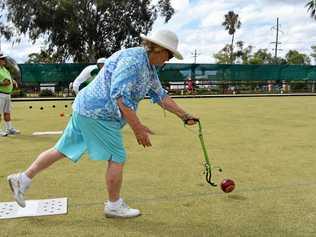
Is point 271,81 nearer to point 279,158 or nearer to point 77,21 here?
point 77,21

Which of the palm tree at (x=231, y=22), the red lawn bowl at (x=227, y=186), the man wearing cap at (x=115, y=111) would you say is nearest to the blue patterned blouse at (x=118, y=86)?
the man wearing cap at (x=115, y=111)

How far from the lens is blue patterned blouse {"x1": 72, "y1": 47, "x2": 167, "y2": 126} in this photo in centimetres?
398

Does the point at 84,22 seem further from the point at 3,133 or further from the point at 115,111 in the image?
the point at 115,111

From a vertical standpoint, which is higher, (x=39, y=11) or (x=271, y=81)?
(x=39, y=11)

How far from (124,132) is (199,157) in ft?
10.7

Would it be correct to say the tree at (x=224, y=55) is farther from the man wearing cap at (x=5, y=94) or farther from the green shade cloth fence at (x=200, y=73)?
the man wearing cap at (x=5, y=94)

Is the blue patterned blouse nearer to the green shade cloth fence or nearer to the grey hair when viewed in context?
the grey hair

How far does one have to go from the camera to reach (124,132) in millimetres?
10633

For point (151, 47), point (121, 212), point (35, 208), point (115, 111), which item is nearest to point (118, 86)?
point (115, 111)

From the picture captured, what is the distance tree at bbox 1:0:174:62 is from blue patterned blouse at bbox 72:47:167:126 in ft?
131

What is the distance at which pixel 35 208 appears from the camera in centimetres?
486

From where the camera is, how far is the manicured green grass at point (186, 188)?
170 inches

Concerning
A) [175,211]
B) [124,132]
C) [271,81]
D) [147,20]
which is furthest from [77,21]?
[175,211]

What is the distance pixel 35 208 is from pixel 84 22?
4034 centimetres
